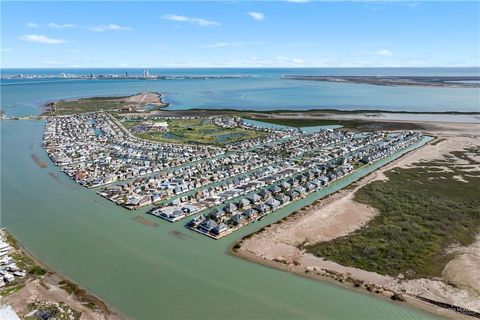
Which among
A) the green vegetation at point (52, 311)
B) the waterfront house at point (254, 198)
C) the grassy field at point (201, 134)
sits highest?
the grassy field at point (201, 134)

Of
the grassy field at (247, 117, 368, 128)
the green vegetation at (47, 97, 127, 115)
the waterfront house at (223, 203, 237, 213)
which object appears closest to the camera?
the waterfront house at (223, 203, 237, 213)

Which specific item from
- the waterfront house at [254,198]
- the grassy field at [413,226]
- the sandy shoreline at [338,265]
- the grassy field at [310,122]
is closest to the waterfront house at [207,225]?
the sandy shoreline at [338,265]

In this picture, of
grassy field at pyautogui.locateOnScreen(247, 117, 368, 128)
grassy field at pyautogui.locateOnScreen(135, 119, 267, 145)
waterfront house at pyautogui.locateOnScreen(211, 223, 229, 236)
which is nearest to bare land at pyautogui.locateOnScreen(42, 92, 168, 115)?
grassy field at pyautogui.locateOnScreen(135, 119, 267, 145)

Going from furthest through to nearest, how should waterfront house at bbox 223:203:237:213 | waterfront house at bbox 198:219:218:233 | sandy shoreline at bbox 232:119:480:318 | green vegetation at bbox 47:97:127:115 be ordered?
green vegetation at bbox 47:97:127:115 < waterfront house at bbox 223:203:237:213 < waterfront house at bbox 198:219:218:233 < sandy shoreline at bbox 232:119:480:318

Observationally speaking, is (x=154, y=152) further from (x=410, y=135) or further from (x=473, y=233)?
(x=410, y=135)

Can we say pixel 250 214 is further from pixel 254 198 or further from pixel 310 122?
pixel 310 122

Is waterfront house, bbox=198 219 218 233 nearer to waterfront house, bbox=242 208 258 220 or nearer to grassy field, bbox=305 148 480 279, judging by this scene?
waterfront house, bbox=242 208 258 220

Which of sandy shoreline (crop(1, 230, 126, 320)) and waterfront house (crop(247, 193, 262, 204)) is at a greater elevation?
waterfront house (crop(247, 193, 262, 204))

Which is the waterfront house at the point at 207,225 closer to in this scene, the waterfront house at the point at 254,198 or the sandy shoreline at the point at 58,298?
the waterfront house at the point at 254,198
